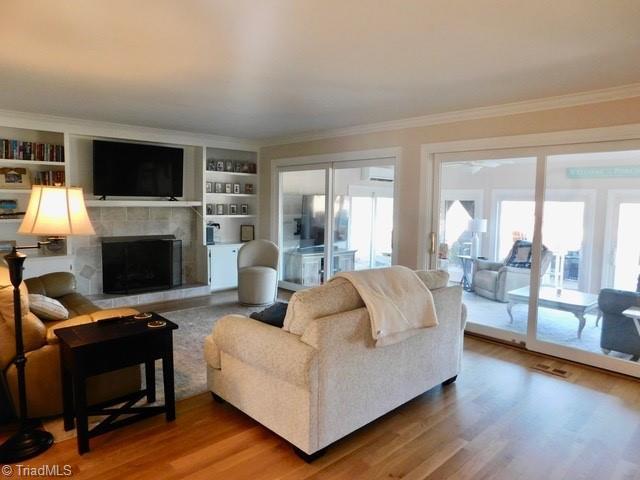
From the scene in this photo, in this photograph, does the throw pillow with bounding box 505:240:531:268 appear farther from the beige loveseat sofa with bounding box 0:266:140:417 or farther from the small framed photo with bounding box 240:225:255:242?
the small framed photo with bounding box 240:225:255:242

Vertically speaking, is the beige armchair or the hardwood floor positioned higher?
the beige armchair

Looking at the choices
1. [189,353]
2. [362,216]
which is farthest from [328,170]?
[189,353]

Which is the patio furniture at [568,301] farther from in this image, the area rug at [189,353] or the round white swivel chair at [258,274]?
the area rug at [189,353]

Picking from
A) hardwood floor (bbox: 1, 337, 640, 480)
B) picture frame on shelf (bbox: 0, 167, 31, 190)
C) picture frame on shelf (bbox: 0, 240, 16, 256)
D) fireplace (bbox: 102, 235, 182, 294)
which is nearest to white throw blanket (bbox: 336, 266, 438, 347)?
hardwood floor (bbox: 1, 337, 640, 480)

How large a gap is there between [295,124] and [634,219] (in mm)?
3756

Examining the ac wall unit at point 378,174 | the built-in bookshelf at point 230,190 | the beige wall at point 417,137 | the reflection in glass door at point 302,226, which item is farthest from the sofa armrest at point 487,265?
the built-in bookshelf at point 230,190

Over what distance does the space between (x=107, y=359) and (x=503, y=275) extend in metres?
3.84

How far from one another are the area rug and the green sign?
3780mm

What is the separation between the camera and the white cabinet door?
664 cm

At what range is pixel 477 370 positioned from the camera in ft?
12.2

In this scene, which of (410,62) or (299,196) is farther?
(299,196)

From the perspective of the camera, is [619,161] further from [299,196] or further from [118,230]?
[118,230]

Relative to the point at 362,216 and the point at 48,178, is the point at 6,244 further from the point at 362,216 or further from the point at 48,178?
the point at 362,216

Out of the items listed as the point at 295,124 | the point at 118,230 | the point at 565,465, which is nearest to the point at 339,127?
the point at 295,124
